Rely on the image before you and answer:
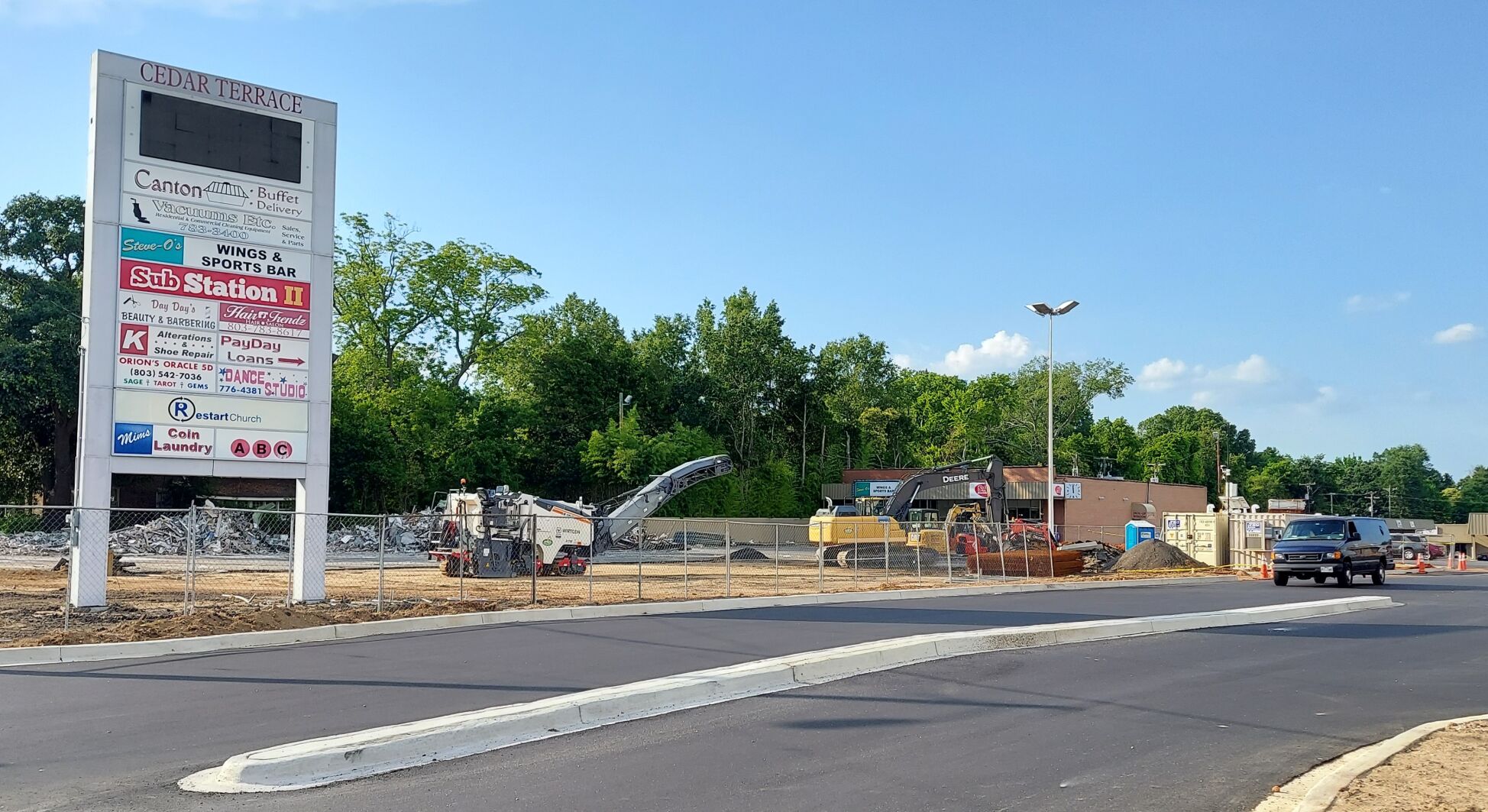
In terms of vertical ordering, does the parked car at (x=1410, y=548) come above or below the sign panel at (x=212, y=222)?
below

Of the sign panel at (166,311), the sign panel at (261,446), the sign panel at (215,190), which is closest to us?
the sign panel at (166,311)

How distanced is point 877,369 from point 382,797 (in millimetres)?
91096

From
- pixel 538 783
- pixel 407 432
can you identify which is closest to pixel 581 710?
pixel 538 783

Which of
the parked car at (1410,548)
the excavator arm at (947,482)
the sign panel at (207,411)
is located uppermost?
the sign panel at (207,411)

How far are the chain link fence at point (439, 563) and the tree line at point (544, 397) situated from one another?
4.94 metres

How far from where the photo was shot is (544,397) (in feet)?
220

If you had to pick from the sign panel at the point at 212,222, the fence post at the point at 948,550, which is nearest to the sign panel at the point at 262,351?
the sign panel at the point at 212,222

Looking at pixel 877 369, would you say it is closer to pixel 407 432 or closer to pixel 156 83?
pixel 407 432

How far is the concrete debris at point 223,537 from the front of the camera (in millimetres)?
39156

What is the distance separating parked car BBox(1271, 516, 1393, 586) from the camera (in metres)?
30.9

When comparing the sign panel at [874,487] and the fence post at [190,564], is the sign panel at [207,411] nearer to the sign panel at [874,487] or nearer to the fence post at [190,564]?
the fence post at [190,564]

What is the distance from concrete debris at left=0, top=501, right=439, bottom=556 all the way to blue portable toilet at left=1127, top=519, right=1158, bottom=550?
28094 mm

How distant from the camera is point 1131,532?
46.9 metres

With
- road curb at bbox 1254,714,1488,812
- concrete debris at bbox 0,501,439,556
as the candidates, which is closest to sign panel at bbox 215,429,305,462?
concrete debris at bbox 0,501,439,556
